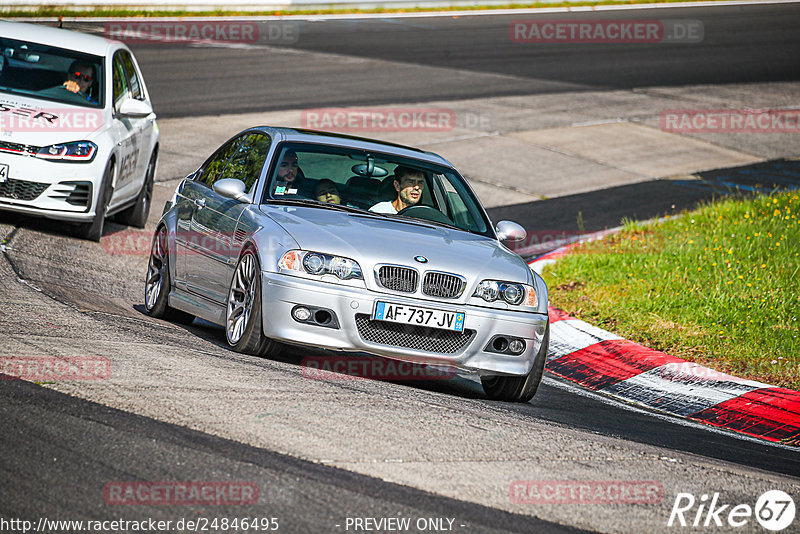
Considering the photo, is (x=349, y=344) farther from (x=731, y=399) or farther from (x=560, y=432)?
(x=731, y=399)

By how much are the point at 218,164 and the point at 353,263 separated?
2.38m

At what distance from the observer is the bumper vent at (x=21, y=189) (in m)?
10.0

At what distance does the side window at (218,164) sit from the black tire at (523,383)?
2.71 m

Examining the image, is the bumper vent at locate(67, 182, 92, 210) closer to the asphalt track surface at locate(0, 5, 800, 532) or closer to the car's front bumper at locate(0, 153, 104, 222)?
the car's front bumper at locate(0, 153, 104, 222)

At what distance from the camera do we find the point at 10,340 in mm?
6160

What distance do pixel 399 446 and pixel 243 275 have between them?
2.32m

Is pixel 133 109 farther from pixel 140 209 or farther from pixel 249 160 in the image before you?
pixel 249 160

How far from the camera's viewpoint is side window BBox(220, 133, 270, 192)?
8.07 meters

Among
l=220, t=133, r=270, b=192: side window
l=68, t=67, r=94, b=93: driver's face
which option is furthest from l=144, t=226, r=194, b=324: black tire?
l=68, t=67, r=94, b=93: driver's face

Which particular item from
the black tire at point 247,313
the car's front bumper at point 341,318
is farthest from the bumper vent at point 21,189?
the car's front bumper at point 341,318

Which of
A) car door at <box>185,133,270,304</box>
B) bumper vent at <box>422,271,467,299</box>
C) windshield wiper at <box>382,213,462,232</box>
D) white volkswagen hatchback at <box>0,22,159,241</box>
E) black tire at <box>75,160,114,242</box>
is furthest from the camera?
black tire at <box>75,160,114,242</box>

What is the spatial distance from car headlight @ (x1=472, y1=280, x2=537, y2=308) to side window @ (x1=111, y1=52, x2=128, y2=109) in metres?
5.63

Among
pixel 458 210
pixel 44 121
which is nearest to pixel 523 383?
pixel 458 210

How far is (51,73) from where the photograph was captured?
11211 mm
